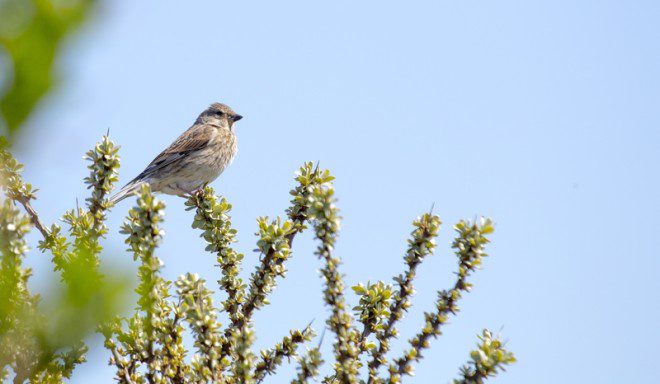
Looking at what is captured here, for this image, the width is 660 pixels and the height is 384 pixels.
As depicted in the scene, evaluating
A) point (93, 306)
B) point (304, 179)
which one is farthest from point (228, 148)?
point (93, 306)

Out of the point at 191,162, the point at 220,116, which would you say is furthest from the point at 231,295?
the point at 220,116

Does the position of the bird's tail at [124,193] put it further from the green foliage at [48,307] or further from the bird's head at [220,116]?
the green foliage at [48,307]

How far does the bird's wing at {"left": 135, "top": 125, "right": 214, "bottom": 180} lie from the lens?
1106 centimetres

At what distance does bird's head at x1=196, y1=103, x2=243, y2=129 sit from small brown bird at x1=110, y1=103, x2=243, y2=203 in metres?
0.34

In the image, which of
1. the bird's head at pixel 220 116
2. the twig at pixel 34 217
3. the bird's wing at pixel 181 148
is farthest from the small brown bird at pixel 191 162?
the twig at pixel 34 217

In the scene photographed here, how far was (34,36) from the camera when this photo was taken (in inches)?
45.1

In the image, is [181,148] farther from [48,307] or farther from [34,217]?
[48,307]

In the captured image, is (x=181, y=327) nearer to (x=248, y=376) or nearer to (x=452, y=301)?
(x=248, y=376)

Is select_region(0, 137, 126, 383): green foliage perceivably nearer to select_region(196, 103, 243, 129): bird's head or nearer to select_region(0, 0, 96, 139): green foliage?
select_region(0, 0, 96, 139): green foliage

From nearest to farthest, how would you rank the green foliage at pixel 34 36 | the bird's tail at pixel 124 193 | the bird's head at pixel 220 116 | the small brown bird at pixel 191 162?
1. the green foliage at pixel 34 36
2. the bird's tail at pixel 124 193
3. the small brown bird at pixel 191 162
4. the bird's head at pixel 220 116

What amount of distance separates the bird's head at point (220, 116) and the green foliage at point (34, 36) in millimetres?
11069

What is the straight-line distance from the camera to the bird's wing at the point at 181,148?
1106 cm

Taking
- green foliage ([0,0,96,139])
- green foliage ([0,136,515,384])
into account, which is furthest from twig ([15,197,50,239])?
green foliage ([0,0,96,139])

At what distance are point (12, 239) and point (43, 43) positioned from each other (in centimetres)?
123
